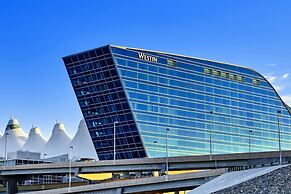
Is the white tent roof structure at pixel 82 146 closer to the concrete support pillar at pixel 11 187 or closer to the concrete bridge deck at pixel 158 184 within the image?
the concrete support pillar at pixel 11 187

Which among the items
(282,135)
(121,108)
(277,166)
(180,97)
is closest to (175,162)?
(277,166)

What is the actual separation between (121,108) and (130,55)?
394 inches

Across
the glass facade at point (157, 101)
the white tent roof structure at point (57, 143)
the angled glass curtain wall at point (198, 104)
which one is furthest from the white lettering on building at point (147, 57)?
the white tent roof structure at point (57, 143)

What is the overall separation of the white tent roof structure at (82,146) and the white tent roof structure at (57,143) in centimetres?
1410

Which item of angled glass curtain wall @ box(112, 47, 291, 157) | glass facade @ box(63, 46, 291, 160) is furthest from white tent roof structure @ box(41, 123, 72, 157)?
glass facade @ box(63, 46, 291, 160)

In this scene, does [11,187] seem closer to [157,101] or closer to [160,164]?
[157,101]

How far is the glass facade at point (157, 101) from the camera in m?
112

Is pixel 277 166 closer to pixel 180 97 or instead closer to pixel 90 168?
pixel 90 168

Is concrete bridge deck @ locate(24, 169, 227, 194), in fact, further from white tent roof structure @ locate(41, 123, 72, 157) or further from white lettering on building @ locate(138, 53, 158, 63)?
white tent roof structure @ locate(41, 123, 72, 157)

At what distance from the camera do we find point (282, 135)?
146625 millimetres

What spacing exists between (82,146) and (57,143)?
2595 cm

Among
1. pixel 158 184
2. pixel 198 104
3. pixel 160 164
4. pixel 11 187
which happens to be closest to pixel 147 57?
pixel 198 104

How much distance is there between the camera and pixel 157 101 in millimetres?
115812

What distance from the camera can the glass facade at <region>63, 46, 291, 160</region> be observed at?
111875 mm
